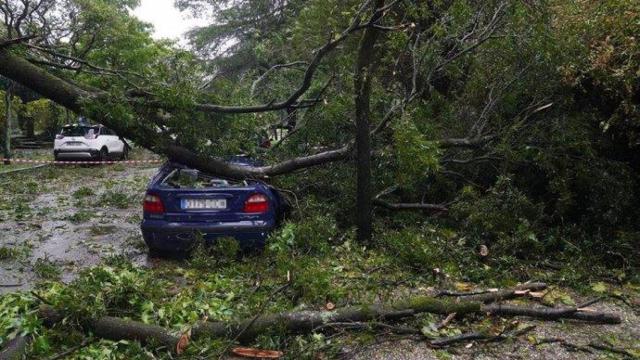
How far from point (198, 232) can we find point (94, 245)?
2352 millimetres

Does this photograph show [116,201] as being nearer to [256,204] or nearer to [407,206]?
[256,204]

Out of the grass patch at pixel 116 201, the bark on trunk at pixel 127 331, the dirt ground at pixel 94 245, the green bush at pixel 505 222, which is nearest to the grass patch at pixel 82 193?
the dirt ground at pixel 94 245

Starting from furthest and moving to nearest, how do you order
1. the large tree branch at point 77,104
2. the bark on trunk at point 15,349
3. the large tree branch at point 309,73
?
the large tree branch at point 77,104 → the large tree branch at point 309,73 → the bark on trunk at point 15,349

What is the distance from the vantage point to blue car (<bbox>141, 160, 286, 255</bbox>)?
6.00m

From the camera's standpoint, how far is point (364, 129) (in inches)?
249

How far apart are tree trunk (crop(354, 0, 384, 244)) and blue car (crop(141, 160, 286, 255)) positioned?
1.25 m

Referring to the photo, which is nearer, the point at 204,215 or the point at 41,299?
the point at 41,299

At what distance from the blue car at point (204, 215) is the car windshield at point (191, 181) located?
0.13m

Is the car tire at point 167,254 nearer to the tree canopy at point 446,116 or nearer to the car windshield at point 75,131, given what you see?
the tree canopy at point 446,116

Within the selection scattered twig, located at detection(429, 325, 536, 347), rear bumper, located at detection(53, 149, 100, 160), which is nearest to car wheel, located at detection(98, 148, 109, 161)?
rear bumper, located at detection(53, 149, 100, 160)

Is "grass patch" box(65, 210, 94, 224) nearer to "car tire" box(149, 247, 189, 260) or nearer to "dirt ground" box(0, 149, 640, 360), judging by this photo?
"dirt ground" box(0, 149, 640, 360)

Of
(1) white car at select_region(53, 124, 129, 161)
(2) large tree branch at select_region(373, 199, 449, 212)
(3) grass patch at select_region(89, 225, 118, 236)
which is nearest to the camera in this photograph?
(2) large tree branch at select_region(373, 199, 449, 212)

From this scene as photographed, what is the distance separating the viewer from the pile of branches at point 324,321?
12.7ft

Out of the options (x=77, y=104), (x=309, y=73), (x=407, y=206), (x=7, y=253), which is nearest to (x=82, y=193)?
(x=7, y=253)
